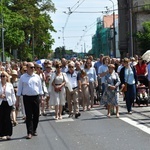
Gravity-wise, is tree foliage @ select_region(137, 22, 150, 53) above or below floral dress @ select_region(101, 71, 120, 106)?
above

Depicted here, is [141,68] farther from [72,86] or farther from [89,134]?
[89,134]

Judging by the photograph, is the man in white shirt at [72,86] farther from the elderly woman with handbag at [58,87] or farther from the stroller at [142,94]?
the stroller at [142,94]

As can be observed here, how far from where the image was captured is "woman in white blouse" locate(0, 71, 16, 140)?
1338 centimetres

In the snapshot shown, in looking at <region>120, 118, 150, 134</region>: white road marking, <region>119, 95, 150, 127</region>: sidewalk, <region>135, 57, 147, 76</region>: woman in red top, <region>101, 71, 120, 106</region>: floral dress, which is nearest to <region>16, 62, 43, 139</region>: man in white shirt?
<region>120, 118, 150, 134</region>: white road marking

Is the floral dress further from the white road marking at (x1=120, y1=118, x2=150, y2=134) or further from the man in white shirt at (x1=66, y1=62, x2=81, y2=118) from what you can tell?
the man in white shirt at (x1=66, y1=62, x2=81, y2=118)

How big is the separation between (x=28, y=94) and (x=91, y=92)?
7850 mm

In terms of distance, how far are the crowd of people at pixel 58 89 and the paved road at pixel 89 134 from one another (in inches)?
15.5

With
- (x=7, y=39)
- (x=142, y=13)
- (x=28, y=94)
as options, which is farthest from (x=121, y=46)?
(x=28, y=94)

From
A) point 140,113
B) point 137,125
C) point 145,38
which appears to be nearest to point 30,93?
point 137,125

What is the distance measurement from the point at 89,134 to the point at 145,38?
57197 millimetres

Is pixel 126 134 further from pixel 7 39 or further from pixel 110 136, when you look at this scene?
pixel 7 39

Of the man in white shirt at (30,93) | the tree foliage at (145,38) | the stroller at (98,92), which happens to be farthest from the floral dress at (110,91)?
the tree foliage at (145,38)

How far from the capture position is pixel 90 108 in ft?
69.7

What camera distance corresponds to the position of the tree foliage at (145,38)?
70.0 meters
